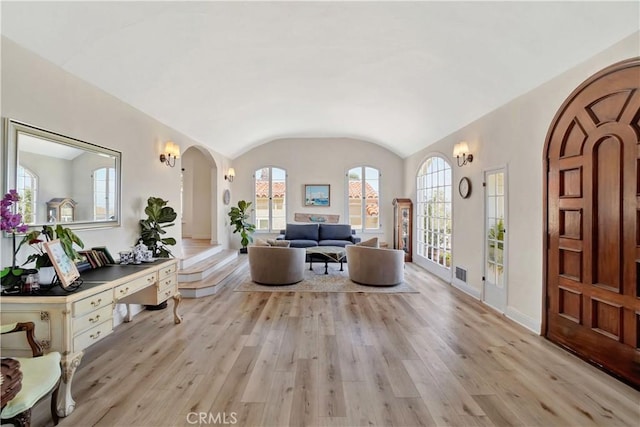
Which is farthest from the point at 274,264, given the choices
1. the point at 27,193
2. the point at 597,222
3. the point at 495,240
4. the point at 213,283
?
the point at 597,222

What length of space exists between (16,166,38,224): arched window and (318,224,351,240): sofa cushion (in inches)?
210

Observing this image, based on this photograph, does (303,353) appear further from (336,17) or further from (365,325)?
(336,17)

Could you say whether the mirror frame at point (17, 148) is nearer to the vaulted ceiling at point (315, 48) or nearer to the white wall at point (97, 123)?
the white wall at point (97, 123)

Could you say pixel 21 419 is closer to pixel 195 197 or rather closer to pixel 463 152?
pixel 463 152

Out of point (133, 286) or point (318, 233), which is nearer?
point (133, 286)

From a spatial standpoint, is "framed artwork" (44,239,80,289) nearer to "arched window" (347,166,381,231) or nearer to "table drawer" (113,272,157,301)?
"table drawer" (113,272,157,301)

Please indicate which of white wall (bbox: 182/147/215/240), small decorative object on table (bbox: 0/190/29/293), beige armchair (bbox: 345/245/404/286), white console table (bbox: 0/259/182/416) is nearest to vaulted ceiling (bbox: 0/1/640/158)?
small decorative object on table (bbox: 0/190/29/293)

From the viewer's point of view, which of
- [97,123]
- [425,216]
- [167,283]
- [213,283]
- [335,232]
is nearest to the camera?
[97,123]

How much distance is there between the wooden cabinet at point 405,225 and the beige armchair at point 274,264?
3.39 m

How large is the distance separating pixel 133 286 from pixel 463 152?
473cm

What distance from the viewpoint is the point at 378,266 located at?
4719 mm

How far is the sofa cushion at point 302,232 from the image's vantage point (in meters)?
7.02

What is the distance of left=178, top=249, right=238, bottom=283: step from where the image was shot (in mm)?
4520

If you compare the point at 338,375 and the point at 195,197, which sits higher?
the point at 195,197
